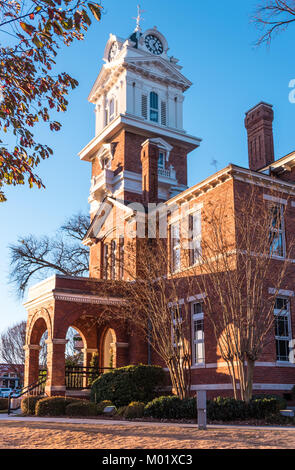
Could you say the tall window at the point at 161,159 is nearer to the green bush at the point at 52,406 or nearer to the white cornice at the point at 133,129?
the white cornice at the point at 133,129

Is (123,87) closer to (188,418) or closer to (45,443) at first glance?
(188,418)

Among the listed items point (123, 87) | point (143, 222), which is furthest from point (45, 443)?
point (123, 87)

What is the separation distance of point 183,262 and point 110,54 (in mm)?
23024

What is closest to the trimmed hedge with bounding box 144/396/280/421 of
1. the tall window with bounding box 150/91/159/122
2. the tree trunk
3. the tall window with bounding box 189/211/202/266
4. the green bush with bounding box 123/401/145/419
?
the tree trunk

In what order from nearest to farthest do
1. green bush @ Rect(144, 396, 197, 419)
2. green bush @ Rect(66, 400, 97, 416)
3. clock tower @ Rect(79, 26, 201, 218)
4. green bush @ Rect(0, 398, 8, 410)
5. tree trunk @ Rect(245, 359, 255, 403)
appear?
tree trunk @ Rect(245, 359, 255, 403)
green bush @ Rect(144, 396, 197, 419)
green bush @ Rect(66, 400, 97, 416)
green bush @ Rect(0, 398, 8, 410)
clock tower @ Rect(79, 26, 201, 218)

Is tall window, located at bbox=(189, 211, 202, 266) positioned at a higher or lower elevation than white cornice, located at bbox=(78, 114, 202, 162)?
lower

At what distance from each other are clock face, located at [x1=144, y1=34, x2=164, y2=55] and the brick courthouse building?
0.24 feet

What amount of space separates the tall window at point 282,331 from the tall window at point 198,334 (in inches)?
107

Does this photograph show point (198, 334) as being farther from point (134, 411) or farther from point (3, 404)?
point (3, 404)

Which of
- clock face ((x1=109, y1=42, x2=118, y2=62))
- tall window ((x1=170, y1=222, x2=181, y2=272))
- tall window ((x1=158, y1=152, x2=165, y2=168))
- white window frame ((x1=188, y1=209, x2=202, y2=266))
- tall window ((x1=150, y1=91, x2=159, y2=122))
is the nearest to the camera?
white window frame ((x1=188, y1=209, x2=202, y2=266))

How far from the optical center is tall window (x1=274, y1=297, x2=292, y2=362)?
18719 millimetres

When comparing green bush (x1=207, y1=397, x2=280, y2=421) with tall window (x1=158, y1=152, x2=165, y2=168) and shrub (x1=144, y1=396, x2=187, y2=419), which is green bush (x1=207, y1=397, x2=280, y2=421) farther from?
tall window (x1=158, y1=152, x2=165, y2=168)

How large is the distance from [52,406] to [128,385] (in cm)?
287
